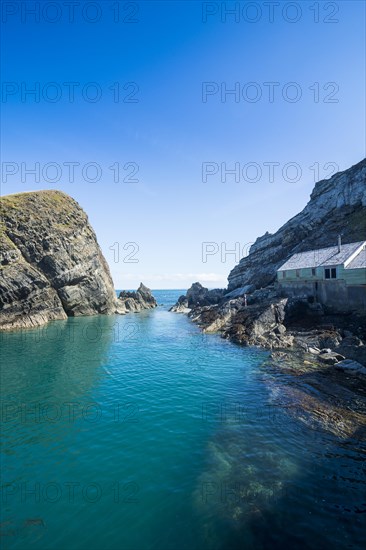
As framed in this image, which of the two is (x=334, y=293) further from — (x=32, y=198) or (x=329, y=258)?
(x=32, y=198)

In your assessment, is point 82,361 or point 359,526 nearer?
point 359,526

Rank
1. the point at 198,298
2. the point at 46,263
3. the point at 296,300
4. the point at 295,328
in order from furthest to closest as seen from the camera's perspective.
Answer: the point at 198,298, the point at 46,263, the point at 296,300, the point at 295,328

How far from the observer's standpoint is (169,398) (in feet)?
73.8

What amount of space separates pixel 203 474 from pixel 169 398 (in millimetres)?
9587

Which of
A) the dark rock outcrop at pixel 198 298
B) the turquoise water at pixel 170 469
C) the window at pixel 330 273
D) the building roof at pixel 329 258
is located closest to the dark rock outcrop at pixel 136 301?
the dark rock outcrop at pixel 198 298

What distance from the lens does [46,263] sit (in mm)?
75125

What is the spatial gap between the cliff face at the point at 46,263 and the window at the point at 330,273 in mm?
61608

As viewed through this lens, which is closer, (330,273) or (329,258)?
(330,273)

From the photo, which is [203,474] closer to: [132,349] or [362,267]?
[132,349]

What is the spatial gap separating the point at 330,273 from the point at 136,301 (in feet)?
276

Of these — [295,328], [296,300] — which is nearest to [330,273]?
[296,300]

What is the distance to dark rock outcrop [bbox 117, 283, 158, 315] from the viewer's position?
107 m

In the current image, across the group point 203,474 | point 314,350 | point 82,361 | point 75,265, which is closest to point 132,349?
point 82,361

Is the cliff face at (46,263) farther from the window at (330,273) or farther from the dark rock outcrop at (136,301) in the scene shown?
the window at (330,273)
